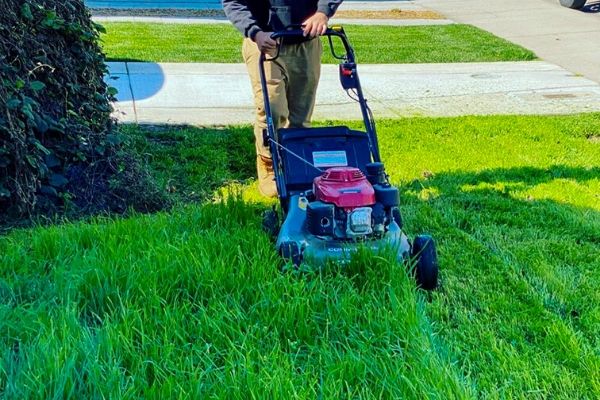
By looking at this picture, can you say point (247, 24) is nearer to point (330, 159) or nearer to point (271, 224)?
point (330, 159)

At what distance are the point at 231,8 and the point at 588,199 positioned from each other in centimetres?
237

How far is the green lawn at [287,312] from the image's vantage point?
2.09m

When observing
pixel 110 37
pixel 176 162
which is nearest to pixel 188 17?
pixel 110 37

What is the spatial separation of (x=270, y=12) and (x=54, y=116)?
1331mm

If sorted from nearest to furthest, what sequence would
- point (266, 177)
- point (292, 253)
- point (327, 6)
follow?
point (292, 253), point (327, 6), point (266, 177)

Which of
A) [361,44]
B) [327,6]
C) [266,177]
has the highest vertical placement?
[327,6]

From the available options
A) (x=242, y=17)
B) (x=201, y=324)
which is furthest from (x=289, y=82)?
(x=201, y=324)

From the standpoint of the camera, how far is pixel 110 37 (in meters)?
10.8

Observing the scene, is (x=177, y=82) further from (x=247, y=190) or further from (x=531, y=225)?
(x=531, y=225)

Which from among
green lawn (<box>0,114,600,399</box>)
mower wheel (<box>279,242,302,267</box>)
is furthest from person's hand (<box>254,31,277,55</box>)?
mower wheel (<box>279,242,302,267</box>)

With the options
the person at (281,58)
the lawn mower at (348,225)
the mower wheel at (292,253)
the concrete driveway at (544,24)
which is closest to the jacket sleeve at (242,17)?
the person at (281,58)

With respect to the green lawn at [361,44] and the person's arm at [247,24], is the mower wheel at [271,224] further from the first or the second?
the green lawn at [361,44]

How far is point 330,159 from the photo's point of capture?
11.5 feet

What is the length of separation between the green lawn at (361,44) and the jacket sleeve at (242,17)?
204 inches
